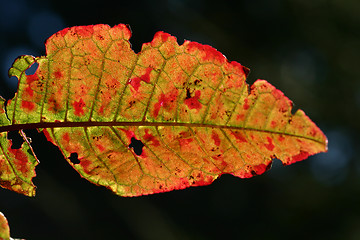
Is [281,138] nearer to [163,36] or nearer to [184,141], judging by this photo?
[184,141]

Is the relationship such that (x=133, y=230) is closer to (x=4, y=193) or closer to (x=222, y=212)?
(x=222, y=212)

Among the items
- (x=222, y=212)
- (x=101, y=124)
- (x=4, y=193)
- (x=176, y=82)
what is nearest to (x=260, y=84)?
(x=176, y=82)

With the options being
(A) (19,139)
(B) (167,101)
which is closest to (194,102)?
(B) (167,101)

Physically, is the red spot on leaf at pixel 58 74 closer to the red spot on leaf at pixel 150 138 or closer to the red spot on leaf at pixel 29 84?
the red spot on leaf at pixel 29 84

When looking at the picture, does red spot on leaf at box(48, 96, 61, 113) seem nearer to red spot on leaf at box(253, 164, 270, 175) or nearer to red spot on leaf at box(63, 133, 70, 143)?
red spot on leaf at box(63, 133, 70, 143)

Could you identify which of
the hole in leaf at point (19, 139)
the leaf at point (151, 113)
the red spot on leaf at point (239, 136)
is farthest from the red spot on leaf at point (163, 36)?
the hole in leaf at point (19, 139)

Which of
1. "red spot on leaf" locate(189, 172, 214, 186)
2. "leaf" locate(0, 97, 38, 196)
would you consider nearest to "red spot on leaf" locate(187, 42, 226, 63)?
"red spot on leaf" locate(189, 172, 214, 186)
